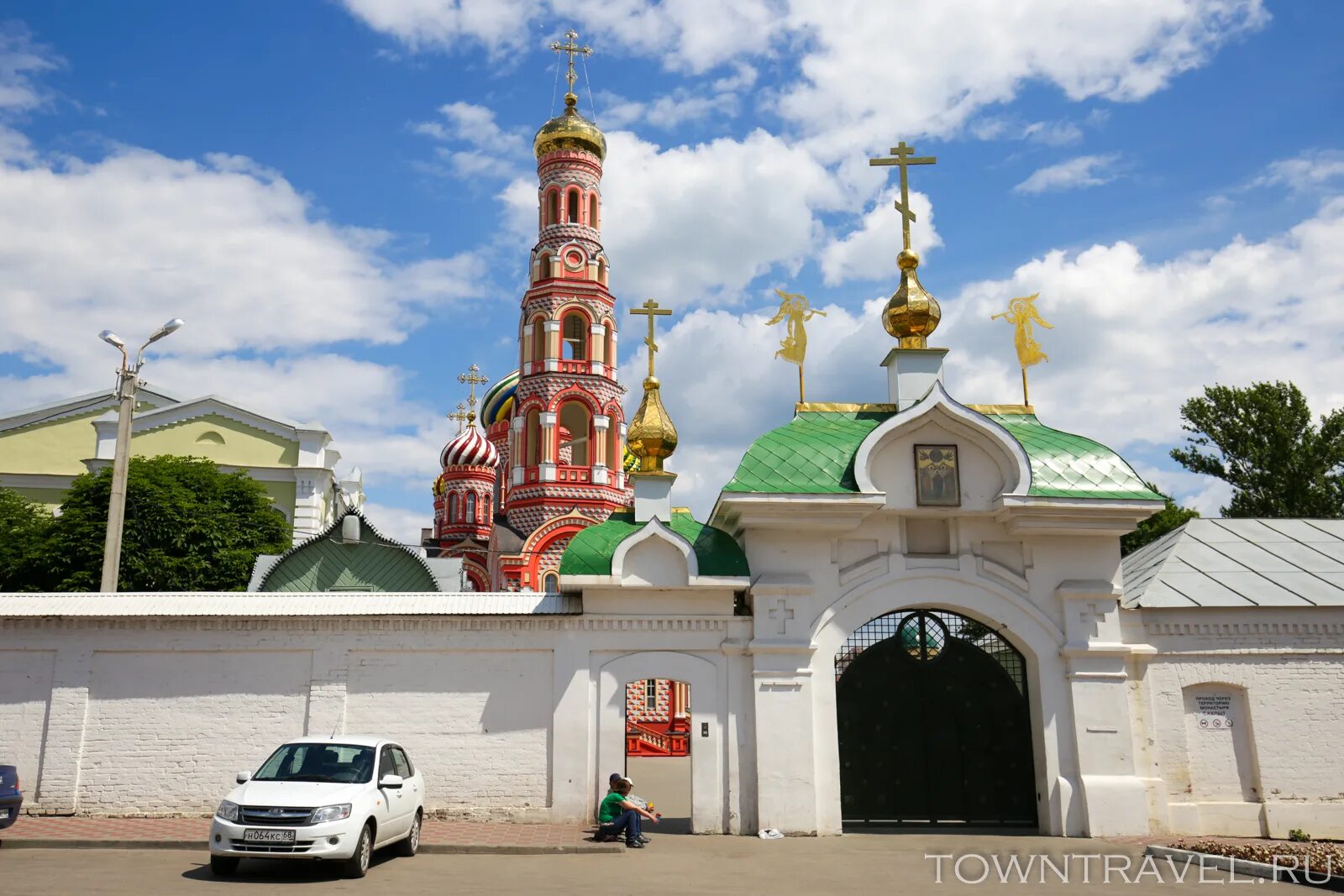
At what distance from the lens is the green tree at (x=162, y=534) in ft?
82.7

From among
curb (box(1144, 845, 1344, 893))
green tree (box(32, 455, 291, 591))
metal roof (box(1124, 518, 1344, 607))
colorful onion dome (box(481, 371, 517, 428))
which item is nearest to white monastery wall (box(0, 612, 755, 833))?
curb (box(1144, 845, 1344, 893))

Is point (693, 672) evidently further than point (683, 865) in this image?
Yes

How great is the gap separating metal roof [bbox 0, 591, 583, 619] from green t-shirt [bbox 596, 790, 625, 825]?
238cm

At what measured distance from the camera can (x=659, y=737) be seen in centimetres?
3020

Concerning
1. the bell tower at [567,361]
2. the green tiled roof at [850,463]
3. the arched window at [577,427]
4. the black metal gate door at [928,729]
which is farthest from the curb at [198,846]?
the arched window at [577,427]

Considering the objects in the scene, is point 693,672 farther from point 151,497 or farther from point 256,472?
point 256,472

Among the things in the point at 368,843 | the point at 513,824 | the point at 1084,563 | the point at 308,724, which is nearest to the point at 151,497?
the point at 308,724

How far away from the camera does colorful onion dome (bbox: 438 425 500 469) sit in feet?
176

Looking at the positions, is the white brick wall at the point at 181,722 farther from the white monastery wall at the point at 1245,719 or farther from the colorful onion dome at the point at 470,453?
the colorful onion dome at the point at 470,453

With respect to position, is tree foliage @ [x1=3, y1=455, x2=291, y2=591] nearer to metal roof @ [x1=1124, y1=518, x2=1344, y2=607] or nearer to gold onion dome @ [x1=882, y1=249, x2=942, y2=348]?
gold onion dome @ [x1=882, y1=249, x2=942, y2=348]

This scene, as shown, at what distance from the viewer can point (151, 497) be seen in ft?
87.9

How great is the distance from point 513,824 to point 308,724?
2834mm

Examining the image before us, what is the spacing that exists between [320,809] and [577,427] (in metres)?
32.2

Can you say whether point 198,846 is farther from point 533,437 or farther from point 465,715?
point 533,437
